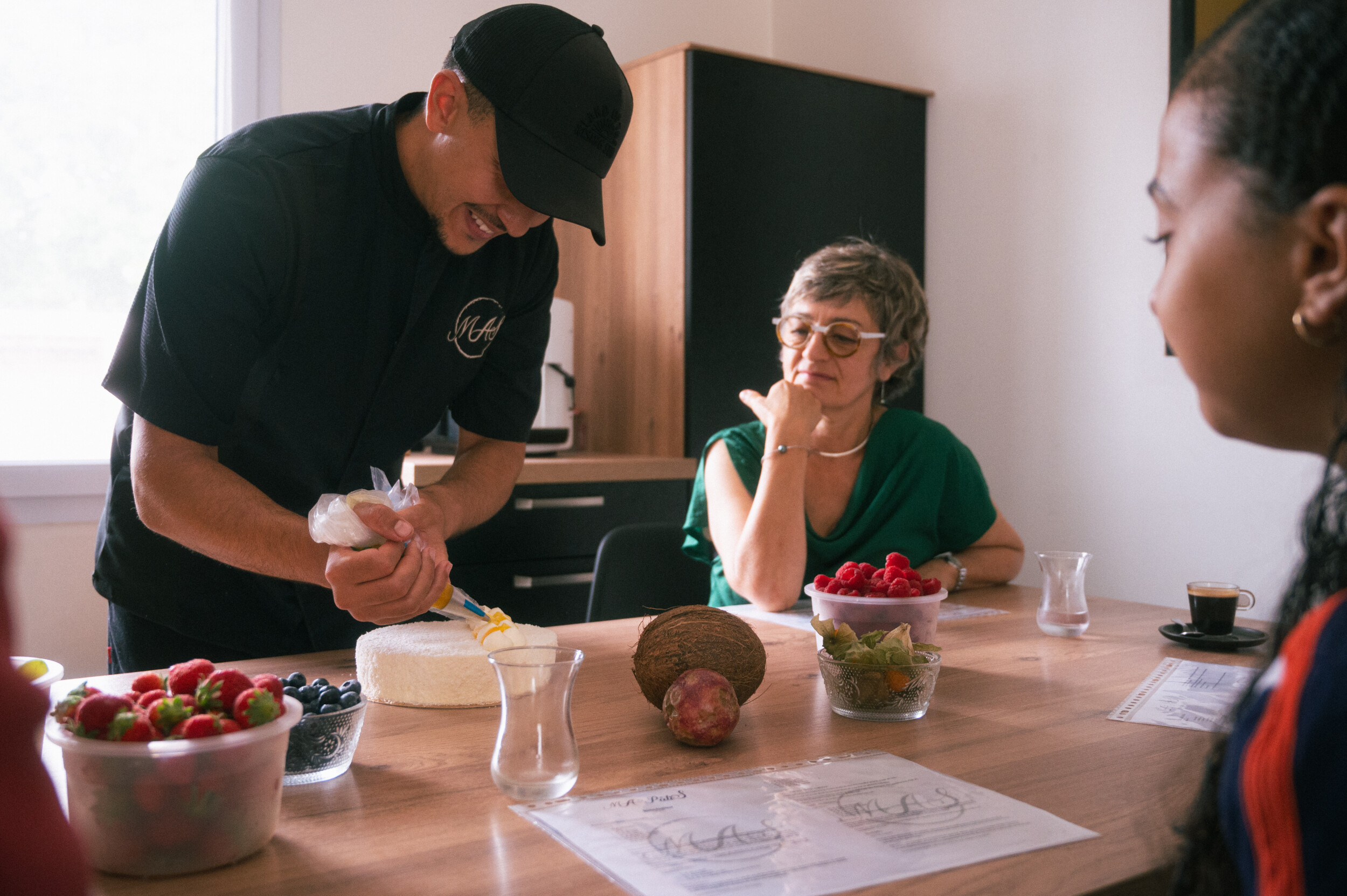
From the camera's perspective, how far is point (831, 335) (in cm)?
216

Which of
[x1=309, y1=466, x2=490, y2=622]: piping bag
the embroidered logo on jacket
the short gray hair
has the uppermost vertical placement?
the short gray hair

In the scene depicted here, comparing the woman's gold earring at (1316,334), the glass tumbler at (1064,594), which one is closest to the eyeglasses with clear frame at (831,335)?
the glass tumbler at (1064,594)

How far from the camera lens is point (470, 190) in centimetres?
143

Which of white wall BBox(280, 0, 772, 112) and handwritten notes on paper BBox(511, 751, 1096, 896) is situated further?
white wall BBox(280, 0, 772, 112)

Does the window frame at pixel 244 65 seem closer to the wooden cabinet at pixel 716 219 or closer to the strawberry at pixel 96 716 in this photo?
the wooden cabinet at pixel 716 219

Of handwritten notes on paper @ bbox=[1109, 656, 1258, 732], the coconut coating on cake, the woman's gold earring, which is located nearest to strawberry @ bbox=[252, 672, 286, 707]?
the coconut coating on cake

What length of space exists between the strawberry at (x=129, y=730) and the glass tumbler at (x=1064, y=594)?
124 centimetres

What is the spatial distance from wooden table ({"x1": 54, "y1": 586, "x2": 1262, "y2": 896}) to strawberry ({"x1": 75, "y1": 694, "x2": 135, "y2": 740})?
0.10m

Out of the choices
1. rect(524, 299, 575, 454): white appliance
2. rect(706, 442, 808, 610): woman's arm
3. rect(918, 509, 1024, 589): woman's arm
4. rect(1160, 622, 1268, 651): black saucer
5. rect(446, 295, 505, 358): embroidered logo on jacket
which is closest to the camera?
rect(1160, 622, 1268, 651): black saucer

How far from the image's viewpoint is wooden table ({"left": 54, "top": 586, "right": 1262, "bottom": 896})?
0.74 metres

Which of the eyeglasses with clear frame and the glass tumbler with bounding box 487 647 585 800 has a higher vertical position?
the eyeglasses with clear frame

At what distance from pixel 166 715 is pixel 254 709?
0.06 meters

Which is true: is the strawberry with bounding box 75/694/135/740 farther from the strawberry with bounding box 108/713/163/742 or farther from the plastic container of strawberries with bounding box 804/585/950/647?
the plastic container of strawberries with bounding box 804/585/950/647

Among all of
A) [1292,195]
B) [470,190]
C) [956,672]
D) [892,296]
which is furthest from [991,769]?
[892,296]
